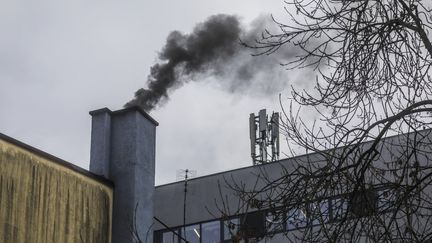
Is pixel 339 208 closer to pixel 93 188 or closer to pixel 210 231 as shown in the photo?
pixel 93 188

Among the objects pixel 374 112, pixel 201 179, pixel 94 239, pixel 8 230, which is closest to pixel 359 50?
pixel 374 112

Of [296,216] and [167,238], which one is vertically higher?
[167,238]

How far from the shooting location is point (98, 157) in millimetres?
16000

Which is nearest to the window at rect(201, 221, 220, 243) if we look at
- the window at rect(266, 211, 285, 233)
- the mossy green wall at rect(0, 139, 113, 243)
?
the mossy green wall at rect(0, 139, 113, 243)

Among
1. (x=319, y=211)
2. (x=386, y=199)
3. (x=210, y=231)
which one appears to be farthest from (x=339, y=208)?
(x=210, y=231)

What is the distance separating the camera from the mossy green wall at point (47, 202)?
43.3 feet

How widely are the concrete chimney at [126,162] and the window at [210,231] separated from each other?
10572 mm

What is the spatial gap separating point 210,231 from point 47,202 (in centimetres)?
1357

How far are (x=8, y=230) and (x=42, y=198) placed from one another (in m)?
1.09

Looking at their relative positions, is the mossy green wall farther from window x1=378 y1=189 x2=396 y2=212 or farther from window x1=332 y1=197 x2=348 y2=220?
window x1=378 y1=189 x2=396 y2=212

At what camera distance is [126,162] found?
15.9 m

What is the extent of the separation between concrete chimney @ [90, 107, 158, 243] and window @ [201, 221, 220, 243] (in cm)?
1057

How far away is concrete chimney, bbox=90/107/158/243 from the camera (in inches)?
615

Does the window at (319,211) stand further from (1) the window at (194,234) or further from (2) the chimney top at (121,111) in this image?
(1) the window at (194,234)
